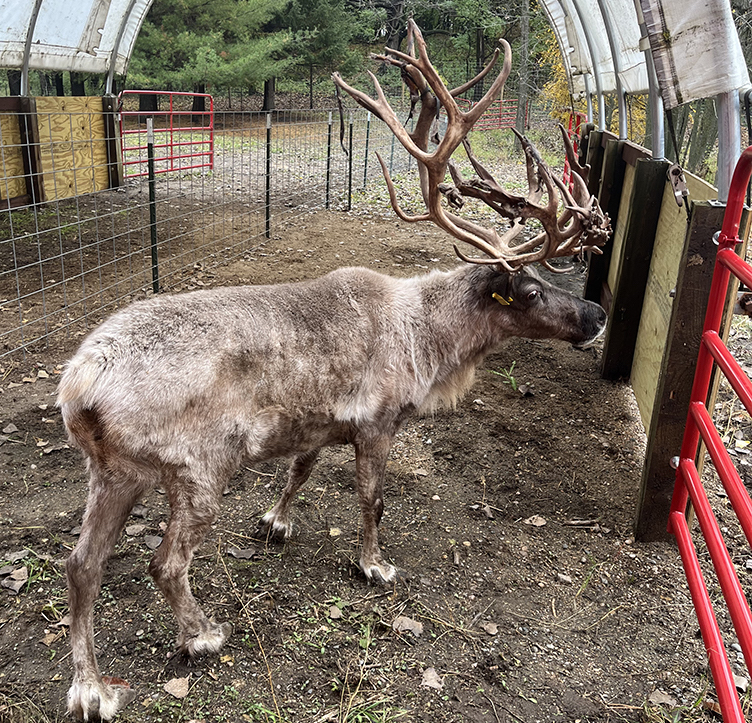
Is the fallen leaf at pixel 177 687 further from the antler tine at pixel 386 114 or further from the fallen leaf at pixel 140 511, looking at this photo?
the antler tine at pixel 386 114

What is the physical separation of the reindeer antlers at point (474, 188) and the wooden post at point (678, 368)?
659 millimetres

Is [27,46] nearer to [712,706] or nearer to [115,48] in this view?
[115,48]

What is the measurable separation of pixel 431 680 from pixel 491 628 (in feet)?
1.47

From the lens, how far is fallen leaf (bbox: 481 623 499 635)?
3.18 m

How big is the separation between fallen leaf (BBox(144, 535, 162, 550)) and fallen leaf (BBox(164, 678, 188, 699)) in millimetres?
906

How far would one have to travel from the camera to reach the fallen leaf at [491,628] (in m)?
3.18

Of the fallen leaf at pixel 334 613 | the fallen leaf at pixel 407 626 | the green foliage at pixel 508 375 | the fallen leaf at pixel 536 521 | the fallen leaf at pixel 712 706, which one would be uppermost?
the green foliage at pixel 508 375

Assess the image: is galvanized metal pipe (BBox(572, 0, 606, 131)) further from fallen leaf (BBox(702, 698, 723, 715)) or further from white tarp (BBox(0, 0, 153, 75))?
fallen leaf (BBox(702, 698, 723, 715))

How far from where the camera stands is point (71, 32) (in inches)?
375

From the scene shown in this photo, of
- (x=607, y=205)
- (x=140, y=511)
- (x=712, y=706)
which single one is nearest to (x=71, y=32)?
(x=607, y=205)

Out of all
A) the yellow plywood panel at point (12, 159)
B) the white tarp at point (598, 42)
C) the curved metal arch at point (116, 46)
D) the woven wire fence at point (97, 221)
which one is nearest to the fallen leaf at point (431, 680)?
the woven wire fence at point (97, 221)

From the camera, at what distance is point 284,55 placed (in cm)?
2780

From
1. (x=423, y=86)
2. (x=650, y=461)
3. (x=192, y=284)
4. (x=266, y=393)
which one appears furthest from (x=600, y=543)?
(x=192, y=284)

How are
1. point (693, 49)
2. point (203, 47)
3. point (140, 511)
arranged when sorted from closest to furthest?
1. point (693, 49)
2. point (140, 511)
3. point (203, 47)
